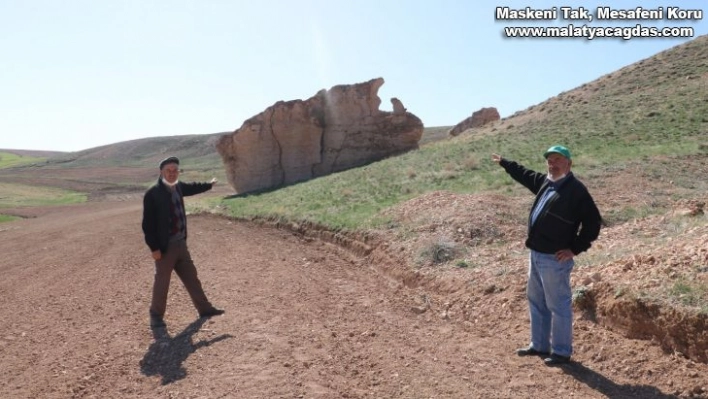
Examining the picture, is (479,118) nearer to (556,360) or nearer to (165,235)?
(165,235)

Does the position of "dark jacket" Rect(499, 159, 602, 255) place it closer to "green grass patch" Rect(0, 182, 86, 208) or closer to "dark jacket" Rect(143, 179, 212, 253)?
"dark jacket" Rect(143, 179, 212, 253)


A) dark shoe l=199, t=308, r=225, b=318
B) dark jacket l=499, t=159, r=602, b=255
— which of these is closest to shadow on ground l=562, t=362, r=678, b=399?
dark jacket l=499, t=159, r=602, b=255

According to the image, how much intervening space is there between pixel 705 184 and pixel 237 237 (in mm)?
11652

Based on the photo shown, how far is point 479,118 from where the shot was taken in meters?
46.3

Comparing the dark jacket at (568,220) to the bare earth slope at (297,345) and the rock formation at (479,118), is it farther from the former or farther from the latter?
the rock formation at (479,118)

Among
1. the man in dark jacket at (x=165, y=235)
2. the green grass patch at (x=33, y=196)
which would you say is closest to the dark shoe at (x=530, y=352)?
the man in dark jacket at (x=165, y=235)

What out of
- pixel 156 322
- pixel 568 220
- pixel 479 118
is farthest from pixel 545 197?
pixel 479 118

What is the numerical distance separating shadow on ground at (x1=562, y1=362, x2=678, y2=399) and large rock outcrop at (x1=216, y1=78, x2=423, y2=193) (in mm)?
25294

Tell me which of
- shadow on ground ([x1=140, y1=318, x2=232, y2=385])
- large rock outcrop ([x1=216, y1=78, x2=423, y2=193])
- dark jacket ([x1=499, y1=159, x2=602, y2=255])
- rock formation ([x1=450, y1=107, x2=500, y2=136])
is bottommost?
shadow on ground ([x1=140, y1=318, x2=232, y2=385])

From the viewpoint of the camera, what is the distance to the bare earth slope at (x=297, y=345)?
5.48 meters

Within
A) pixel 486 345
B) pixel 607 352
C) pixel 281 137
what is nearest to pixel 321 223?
pixel 486 345

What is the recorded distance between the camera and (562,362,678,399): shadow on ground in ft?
16.9

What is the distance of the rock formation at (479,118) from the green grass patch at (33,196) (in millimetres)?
28816

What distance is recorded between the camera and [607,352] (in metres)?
5.97
